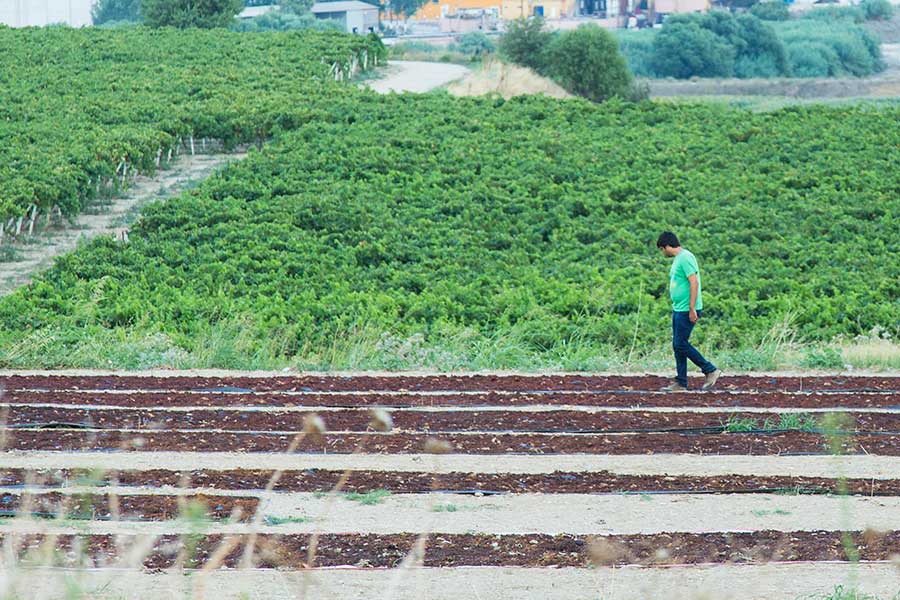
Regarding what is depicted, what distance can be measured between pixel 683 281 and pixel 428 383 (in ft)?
9.57

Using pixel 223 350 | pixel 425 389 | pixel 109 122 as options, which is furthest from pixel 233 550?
pixel 109 122

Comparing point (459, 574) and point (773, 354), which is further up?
point (459, 574)

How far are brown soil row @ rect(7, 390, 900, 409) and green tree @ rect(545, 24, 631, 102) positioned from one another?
131 ft

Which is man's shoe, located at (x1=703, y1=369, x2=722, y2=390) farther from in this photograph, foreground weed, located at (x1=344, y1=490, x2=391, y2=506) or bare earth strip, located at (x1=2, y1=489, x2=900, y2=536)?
foreground weed, located at (x1=344, y1=490, x2=391, y2=506)

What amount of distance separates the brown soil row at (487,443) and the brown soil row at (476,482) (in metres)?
0.80

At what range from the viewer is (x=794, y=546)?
24.5 ft

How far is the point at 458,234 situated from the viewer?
924 inches

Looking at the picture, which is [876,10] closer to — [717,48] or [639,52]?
[717,48]

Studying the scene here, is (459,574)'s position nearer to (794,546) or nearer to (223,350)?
(794,546)

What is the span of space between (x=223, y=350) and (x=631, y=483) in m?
6.88

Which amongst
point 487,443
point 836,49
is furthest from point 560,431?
point 836,49

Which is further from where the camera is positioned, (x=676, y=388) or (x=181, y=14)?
(x=181, y=14)

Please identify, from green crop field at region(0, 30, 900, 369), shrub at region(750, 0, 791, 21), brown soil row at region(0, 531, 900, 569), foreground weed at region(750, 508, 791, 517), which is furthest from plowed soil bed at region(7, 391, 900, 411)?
shrub at region(750, 0, 791, 21)

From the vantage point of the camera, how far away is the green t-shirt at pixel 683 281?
11758 millimetres
